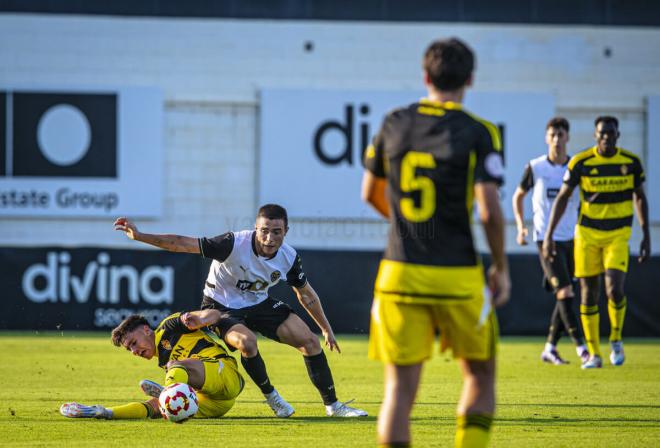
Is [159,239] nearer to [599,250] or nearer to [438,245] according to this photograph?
[438,245]

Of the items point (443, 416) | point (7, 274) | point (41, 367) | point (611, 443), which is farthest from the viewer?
point (7, 274)

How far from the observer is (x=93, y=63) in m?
22.0

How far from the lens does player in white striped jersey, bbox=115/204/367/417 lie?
8289 mm

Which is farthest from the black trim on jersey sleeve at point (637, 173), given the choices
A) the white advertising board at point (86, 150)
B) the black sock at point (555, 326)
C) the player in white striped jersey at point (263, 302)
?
the white advertising board at point (86, 150)

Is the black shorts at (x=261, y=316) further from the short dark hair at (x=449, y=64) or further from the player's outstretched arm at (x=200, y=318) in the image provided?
the short dark hair at (x=449, y=64)

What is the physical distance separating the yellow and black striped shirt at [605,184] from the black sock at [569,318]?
1.11 metres

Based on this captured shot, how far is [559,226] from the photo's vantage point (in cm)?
1296

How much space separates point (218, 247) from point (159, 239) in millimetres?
797

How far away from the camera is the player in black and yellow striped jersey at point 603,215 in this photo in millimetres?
11422

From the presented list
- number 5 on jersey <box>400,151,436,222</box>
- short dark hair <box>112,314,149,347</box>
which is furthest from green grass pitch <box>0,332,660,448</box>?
number 5 on jersey <box>400,151,436,222</box>

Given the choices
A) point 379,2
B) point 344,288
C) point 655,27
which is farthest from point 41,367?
point 655,27

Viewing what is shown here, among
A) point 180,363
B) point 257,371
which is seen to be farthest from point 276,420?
point 180,363

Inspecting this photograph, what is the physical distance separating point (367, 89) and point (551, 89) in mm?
3603

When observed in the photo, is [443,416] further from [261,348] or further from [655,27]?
[655,27]
